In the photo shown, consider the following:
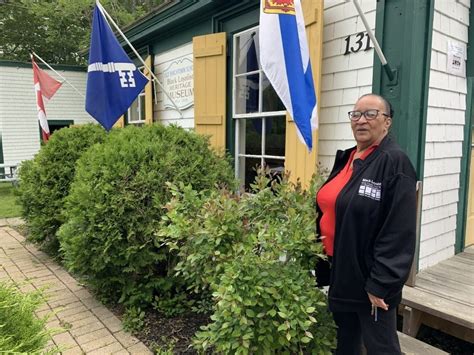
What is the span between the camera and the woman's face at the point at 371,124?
1.75m

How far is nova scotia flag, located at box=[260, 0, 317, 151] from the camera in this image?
2531 mm

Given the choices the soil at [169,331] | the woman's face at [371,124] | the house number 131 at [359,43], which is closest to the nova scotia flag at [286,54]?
the house number 131 at [359,43]

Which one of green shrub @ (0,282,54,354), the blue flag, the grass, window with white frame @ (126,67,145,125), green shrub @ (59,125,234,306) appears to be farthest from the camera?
the grass

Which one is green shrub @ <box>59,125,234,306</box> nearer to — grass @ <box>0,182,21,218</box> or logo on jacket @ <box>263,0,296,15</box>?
logo on jacket @ <box>263,0,296,15</box>

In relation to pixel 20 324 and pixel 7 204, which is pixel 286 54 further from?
pixel 7 204

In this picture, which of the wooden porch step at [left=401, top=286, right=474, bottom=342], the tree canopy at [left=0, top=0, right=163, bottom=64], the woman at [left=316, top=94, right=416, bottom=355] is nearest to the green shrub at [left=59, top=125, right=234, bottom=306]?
the woman at [left=316, top=94, right=416, bottom=355]

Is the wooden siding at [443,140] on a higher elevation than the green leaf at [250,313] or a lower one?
Result: higher

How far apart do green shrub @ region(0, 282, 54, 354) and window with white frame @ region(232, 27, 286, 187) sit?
2870 mm

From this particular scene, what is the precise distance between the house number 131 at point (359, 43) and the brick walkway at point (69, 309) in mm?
2800

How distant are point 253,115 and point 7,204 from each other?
6757 mm

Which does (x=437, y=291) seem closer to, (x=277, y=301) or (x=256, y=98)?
(x=277, y=301)

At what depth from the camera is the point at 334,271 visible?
6.01 feet

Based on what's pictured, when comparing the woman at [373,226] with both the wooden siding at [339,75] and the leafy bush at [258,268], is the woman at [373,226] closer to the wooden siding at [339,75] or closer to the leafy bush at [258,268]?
the leafy bush at [258,268]

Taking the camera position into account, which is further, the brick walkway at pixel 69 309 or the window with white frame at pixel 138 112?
the window with white frame at pixel 138 112
